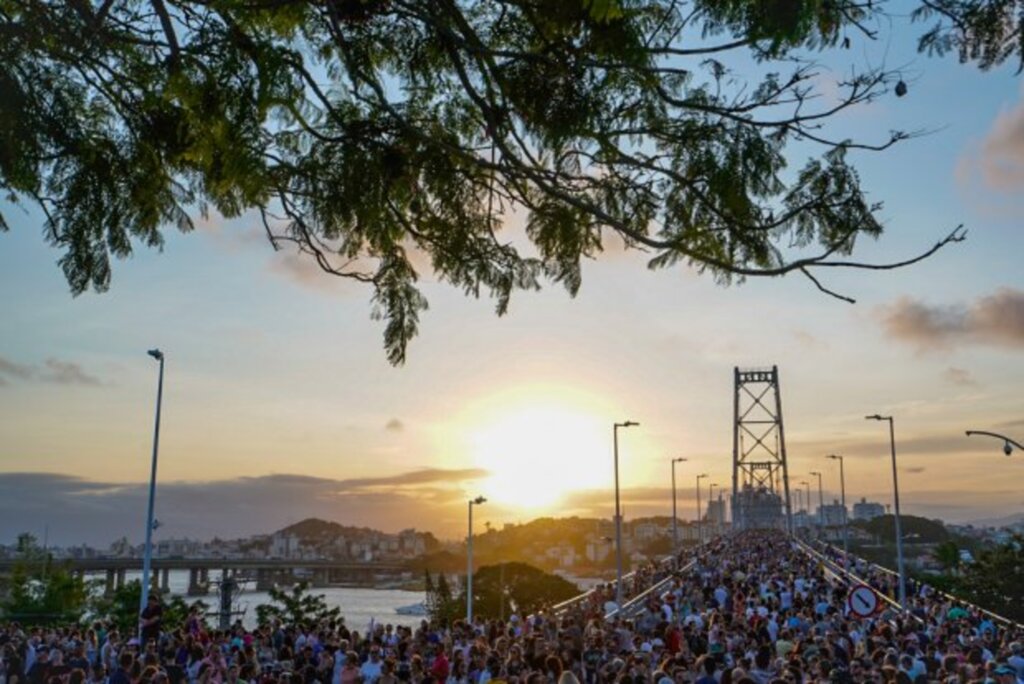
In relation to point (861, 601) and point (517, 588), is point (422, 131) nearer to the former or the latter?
point (861, 601)

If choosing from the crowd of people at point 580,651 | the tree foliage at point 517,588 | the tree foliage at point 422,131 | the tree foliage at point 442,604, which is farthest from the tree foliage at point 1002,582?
the tree foliage at point 422,131

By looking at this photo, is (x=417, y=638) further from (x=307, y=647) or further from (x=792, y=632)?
(x=792, y=632)

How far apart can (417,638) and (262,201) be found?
16.3 m

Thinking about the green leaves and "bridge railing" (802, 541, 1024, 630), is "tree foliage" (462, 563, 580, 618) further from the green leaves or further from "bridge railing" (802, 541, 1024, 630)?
the green leaves

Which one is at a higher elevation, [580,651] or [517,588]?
[580,651]

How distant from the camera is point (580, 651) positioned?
18422 millimetres

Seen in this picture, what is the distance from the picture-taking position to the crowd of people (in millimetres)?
14141

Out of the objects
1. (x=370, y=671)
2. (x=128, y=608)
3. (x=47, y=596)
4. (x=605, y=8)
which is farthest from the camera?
(x=47, y=596)

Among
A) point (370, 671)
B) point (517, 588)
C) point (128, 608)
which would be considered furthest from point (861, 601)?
point (517, 588)

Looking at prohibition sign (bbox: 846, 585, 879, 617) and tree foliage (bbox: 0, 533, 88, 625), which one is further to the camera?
tree foliage (bbox: 0, 533, 88, 625)

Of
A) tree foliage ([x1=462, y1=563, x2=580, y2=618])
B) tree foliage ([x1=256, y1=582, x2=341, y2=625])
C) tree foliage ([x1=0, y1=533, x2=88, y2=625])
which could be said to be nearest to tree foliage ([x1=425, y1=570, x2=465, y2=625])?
tree foliage ([x1=462, y1=563, x2=580, y2=618])

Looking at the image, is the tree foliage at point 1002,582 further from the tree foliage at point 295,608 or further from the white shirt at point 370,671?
the white shirt at point 370,671

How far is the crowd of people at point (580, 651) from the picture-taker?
46.4 ft

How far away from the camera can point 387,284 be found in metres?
6.87
